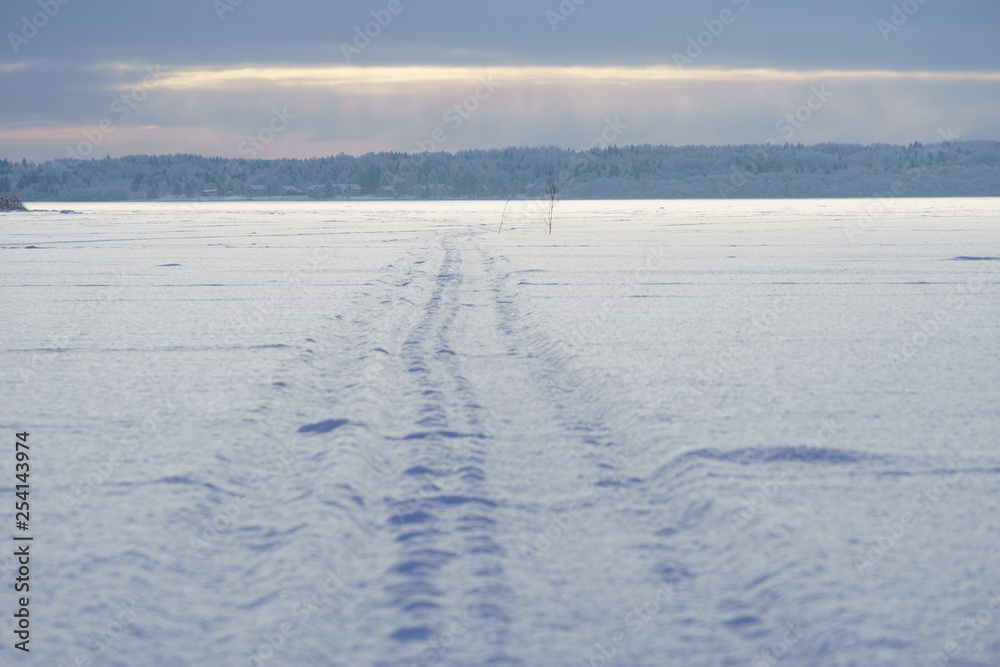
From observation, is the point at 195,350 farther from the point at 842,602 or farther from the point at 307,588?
the point at 842,602

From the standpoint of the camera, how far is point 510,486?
9.70ft

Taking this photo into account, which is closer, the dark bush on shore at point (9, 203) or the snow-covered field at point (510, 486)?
the snow-covered field at point (510, 486)

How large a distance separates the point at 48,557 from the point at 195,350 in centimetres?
329

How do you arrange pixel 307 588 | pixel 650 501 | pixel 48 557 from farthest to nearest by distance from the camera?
pixel 650 501, pixel 48 557, pixel 307 588

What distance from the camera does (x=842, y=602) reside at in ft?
6.98

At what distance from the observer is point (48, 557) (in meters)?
2.45

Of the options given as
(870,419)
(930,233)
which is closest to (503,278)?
(870,419)

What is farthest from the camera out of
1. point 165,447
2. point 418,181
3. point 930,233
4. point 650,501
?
point 418,181

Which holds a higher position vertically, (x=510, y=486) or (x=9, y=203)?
(x=9, y=203)

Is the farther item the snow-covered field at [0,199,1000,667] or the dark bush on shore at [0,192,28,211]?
the dark bush on shore at [0,192,28,211]

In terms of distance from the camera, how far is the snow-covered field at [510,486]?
6.66 ft

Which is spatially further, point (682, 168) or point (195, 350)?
point (682, 168)

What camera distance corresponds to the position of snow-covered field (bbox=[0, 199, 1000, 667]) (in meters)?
2.03

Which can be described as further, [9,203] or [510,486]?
[9,203]
